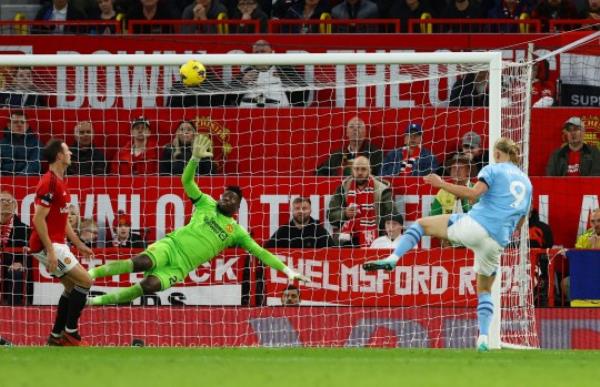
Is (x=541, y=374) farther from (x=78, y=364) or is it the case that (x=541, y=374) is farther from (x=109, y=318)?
(x=109, y=318)

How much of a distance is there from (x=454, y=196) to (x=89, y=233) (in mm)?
4253

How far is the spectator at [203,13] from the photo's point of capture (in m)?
19.2

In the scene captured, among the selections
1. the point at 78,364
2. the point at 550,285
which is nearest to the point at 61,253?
the point at 78,364

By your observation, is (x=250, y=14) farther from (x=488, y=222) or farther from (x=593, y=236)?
(x=488, y=222)

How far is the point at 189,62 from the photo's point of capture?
1416cm

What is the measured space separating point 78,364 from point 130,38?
836 cm

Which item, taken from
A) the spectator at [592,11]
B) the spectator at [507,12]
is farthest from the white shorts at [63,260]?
the spectator at [592,11]

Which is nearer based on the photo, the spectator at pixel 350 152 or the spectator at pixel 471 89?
the spectator at pixel 350 152

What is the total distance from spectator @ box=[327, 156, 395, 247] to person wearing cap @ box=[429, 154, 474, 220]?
558 millimetres

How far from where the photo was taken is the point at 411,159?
16.8 metres

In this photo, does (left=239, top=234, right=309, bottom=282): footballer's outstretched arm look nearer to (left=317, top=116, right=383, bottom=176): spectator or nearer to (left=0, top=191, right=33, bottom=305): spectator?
(left=317, top=116, right=383, bottom=176): spectator

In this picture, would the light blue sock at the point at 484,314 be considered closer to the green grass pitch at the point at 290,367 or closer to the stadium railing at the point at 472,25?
the green grass pitch at the point at 290,367

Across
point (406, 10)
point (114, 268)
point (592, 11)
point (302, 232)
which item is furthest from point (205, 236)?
point (592, 11)

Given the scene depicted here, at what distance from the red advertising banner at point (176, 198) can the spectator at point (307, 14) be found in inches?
141
